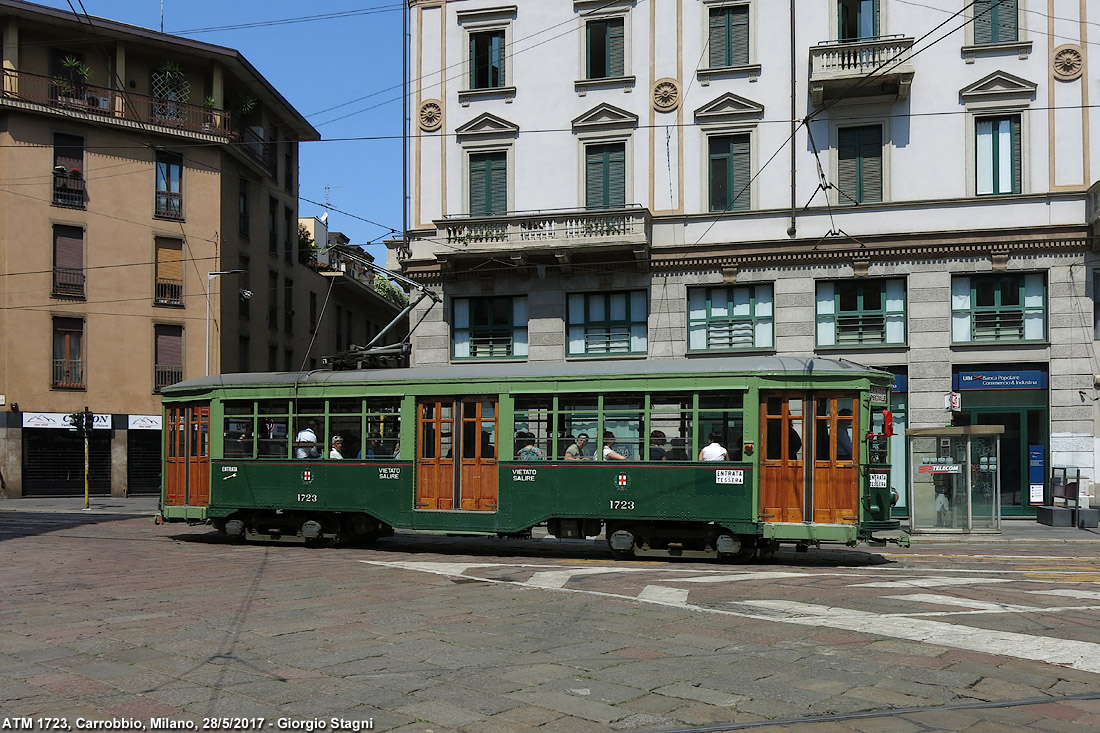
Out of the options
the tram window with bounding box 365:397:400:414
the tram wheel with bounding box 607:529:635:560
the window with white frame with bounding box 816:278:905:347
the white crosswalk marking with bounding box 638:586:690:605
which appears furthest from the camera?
the window with white frame with bounding box 816:278:905:347

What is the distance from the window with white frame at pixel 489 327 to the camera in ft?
86.8

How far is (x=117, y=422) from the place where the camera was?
121 feet

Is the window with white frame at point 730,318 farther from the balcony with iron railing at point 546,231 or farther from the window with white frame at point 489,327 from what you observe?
the window with white frame at point 489,327

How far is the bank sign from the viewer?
2353 centimetres

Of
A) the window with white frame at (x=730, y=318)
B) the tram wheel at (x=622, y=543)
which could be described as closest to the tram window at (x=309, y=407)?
the tram wheel at (x=622, y=543)

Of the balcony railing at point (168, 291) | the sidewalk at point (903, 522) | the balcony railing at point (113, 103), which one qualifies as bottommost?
the sidewalk at point (903, 522)

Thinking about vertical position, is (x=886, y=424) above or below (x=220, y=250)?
below

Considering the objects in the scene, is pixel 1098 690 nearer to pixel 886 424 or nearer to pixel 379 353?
pixel 886 424

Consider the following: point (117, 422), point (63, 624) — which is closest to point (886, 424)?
point (63, 624)

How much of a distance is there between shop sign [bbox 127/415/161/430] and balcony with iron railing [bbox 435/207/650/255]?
1648 cm

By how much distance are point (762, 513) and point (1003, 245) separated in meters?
12.5

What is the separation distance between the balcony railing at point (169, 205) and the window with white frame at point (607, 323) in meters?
19.0

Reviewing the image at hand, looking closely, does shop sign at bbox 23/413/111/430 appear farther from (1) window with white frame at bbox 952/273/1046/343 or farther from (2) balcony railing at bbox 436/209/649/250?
(1) window with white frame at bbox 952/273/1046/343

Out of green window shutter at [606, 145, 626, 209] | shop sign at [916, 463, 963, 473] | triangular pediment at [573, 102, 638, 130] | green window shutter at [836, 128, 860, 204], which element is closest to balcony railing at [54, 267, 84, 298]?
triangular pediment at [573, 102, 638, 130]
